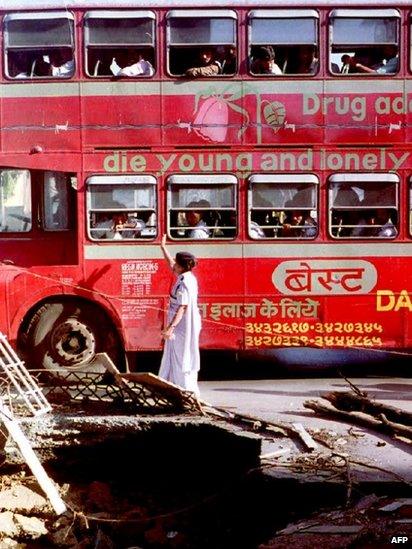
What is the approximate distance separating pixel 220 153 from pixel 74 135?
6.24 feet

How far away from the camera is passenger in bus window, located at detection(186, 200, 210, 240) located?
988 cm

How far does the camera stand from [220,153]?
9820 millimetres

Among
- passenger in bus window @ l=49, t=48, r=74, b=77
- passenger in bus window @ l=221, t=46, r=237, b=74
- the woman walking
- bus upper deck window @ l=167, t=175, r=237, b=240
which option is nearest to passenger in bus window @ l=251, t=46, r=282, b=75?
passenger in bus window @ l=221, t=46, r=237, b=74

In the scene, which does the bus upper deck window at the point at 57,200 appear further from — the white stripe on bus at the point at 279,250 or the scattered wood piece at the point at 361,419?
the scattered wood piece at the point at 361,419

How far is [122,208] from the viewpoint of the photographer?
985 centimetres

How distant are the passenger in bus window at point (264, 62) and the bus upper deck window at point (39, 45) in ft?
7.67

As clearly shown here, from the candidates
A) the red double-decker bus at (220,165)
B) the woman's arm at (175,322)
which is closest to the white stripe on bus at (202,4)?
the red double-decker bus at (220,165)

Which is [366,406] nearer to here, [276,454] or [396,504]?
[276,454]

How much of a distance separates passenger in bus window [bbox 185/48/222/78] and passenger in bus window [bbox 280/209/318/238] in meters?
2.06

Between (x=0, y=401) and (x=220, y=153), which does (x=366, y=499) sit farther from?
(x=220, y=153)

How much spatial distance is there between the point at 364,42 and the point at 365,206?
2.09m

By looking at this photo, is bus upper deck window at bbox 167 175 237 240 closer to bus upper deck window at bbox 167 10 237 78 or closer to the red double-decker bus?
the red double-decker bus

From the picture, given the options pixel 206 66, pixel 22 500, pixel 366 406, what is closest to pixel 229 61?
pixel 206 66

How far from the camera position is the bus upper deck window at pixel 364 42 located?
9.65m
